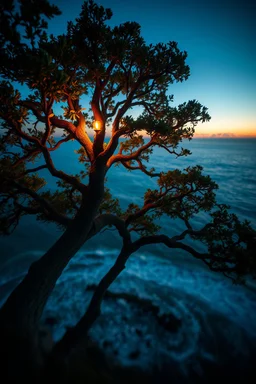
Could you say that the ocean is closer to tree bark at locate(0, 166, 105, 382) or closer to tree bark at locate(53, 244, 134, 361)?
tree bark at locate(53, 244, 134, 361)

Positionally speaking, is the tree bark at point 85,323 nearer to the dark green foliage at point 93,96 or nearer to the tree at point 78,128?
the tree at point 78,128

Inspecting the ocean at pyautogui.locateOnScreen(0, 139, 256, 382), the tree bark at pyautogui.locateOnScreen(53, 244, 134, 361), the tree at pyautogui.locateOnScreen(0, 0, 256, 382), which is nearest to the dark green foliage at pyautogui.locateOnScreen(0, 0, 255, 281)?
the tree at pyautogui.locateOnScreen(0, 0, 256, 382)

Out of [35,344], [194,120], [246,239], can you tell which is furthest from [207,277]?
[35,344]

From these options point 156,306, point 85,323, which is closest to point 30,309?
point 85,323

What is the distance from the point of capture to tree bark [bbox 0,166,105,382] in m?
1.89

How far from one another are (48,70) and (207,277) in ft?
73.0

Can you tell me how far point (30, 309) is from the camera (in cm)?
255

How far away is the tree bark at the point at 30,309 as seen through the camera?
1.89 m

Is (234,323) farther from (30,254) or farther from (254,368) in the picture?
(30,254)

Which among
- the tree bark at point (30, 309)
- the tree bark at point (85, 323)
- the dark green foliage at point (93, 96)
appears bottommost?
the tree bark at point (85, 323)

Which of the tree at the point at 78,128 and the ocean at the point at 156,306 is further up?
the tree at the point at 78,128

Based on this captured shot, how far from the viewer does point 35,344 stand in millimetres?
2166

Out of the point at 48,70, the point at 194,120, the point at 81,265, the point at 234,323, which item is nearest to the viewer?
the point at 48,70

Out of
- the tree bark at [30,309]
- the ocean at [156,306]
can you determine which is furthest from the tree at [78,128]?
the ocean at [156,306]
